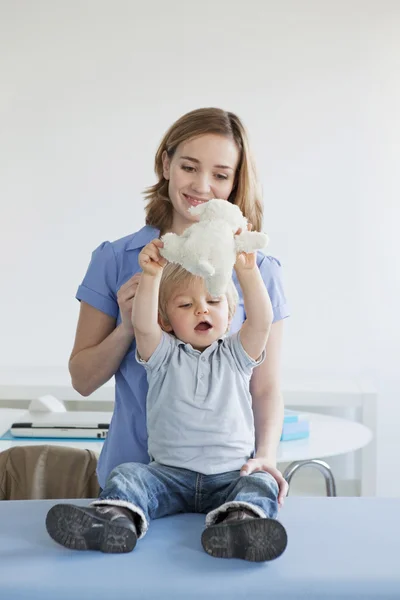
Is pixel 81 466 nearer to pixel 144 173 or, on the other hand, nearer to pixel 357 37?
pixel 144 173

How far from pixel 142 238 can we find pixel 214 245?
1.33 ft

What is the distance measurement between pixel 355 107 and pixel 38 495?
2952 millimetres

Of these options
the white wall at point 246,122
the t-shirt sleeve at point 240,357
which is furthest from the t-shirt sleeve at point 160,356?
the white wall at point 246,122

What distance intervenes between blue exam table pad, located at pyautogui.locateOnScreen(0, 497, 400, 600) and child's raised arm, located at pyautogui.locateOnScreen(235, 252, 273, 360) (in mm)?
328

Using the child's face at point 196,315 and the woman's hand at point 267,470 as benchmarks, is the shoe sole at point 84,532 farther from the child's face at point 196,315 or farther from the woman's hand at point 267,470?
the child's face at point 196,315

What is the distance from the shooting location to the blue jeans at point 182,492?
52.1 inches

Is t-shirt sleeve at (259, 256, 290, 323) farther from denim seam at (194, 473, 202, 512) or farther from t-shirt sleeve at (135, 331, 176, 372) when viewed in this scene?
denim seam at (194, 473, 202, 512)

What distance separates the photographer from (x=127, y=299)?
1612 mm

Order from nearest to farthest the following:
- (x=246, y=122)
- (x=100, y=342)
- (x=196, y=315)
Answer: (x=196, y=315) → (x=100, y=342) → (x=246, y=122)

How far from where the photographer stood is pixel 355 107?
442cm

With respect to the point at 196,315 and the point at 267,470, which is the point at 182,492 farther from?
the point at 196,315

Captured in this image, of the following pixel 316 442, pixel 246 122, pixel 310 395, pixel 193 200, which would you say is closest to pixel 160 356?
pixel 193 200

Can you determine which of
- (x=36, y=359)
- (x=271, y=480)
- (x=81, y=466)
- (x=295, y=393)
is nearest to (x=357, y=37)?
(x=295, y=393)

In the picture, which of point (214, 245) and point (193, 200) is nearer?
point (214, 245)
